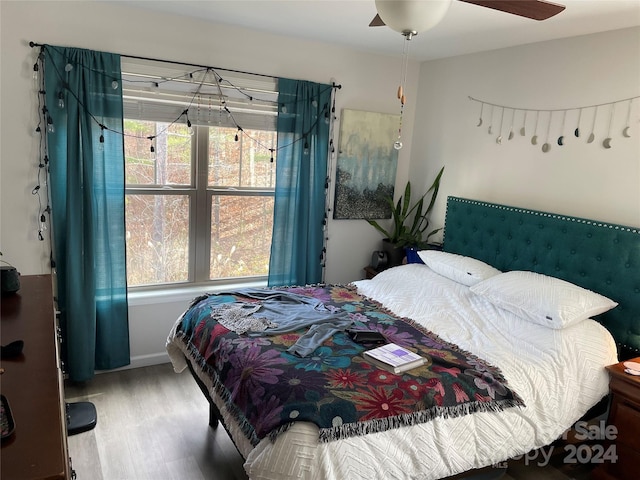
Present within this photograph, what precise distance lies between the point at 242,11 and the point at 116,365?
8.22 ft

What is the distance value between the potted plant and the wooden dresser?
2.69 meters

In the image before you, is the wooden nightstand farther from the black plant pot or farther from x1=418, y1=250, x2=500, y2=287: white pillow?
the black plant pot

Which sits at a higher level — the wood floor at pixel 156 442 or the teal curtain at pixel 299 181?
the teal curtain at pixel 299 181

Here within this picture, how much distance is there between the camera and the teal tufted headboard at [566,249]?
2582mm

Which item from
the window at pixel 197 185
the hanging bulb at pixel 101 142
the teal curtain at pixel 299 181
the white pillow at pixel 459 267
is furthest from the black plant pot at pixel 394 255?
the hanging bulb at pixel 101 142

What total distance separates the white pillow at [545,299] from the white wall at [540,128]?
509mm

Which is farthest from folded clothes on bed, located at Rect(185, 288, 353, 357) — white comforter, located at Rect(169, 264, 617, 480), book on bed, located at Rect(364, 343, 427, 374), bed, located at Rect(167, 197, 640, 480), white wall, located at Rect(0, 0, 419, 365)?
white wall, located at Rect(0, 0, 419, 365)

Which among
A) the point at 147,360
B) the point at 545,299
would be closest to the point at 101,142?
the point at 147,360

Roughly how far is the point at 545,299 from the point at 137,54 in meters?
2.88

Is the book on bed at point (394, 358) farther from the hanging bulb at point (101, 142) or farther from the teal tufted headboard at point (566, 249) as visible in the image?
the hanging bulb at point (101, 142)

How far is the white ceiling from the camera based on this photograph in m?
2.49

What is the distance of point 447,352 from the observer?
2266 millimetres

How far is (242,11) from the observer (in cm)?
291

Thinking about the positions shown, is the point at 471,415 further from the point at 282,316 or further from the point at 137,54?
the point at 137,54
